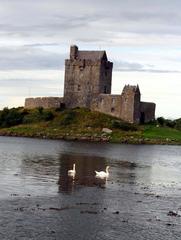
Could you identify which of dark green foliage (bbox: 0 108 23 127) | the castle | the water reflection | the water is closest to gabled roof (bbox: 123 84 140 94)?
the castle

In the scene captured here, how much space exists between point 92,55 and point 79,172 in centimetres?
6916

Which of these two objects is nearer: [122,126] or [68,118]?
[122,126]

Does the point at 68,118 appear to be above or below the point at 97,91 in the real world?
below

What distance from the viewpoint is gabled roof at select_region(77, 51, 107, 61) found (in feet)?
397

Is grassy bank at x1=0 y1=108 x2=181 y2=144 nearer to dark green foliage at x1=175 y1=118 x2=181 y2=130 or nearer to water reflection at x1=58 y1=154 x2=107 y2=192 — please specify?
dark green foliage at x1=175 y1=118 x2=181 y2=130

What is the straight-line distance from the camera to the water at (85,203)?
2992cm

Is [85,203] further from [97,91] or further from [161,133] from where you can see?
[97,91]

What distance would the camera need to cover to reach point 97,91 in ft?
398

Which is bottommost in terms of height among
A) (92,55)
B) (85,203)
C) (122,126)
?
(85,203)

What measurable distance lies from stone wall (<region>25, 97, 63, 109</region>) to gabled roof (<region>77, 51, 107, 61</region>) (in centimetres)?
1031

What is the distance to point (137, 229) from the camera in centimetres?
3092

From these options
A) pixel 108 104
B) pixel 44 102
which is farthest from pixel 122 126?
pixel 44 102

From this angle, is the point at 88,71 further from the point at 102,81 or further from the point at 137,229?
the point at 137,229

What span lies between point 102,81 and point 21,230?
3672 inches
